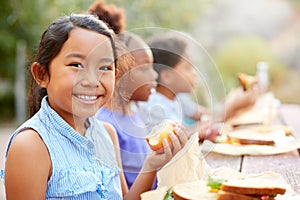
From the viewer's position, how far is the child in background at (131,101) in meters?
1.65

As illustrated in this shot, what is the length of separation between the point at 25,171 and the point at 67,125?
185 millimetres

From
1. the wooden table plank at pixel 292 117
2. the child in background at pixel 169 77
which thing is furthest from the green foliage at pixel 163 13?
the child in background at pixel 169 77

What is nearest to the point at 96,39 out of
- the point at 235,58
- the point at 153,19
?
the point at 153,19

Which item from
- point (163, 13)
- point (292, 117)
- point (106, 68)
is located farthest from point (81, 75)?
point (163, 13)

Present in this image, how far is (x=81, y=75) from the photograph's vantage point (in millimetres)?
1408

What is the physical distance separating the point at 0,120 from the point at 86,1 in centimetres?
489

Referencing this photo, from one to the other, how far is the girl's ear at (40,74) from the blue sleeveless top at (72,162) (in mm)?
43

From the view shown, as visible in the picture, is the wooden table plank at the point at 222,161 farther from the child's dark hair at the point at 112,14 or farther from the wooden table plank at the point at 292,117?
the child's dark hair at the point at 112,14

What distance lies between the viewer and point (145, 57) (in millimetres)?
1993

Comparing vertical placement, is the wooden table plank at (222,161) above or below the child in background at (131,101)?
below

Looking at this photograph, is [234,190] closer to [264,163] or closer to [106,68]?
[106,68]

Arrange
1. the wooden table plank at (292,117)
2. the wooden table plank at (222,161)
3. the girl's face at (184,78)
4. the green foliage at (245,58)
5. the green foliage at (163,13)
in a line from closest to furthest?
the wooden table plank at (222,161) → the girl's face at (184,78) → the wooden table plank at (292,117) → the green foliage at (163,13) → the green foliage at (245,58)

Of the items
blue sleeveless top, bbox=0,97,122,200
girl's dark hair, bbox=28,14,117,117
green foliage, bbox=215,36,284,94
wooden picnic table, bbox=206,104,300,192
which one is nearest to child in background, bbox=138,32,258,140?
wooden picnic table, bbox=206,104,300,192

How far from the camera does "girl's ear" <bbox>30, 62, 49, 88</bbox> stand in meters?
1.50
